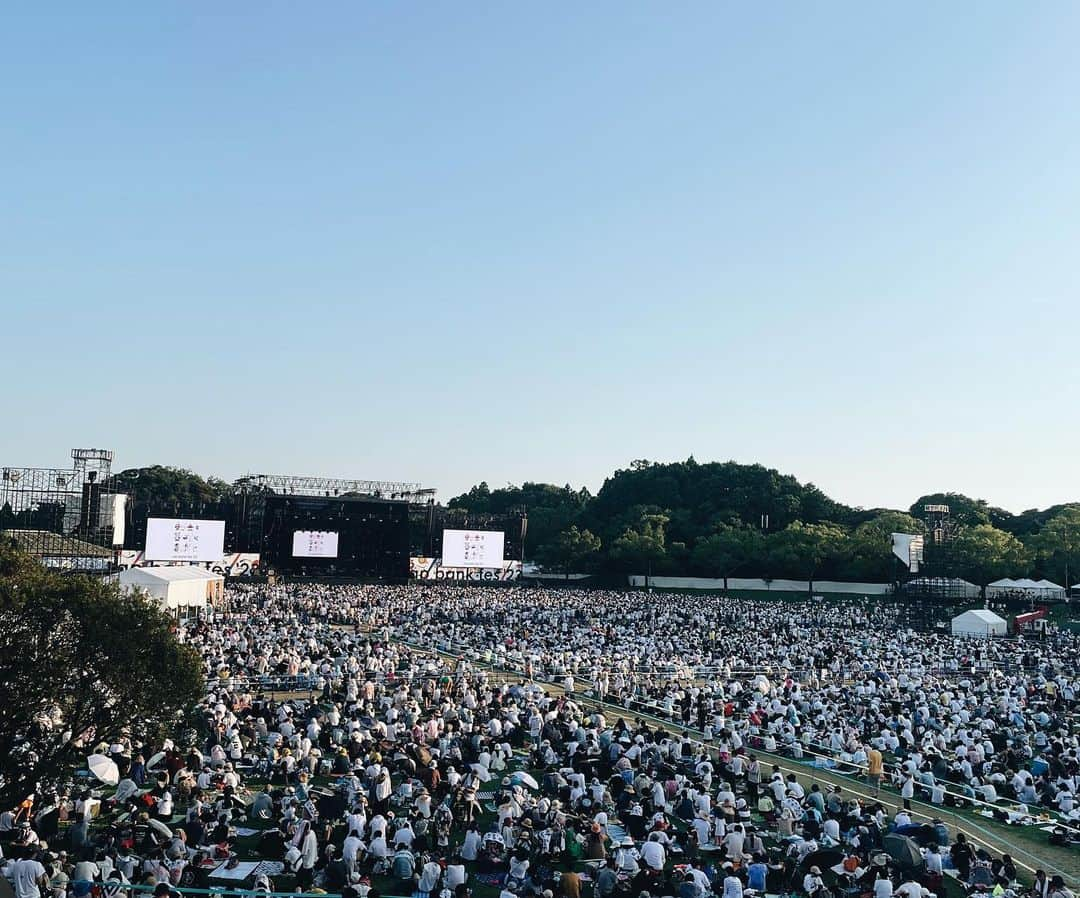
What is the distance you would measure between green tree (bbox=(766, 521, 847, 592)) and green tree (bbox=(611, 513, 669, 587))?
7.96 meters

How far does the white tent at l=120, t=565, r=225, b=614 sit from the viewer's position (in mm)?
33969

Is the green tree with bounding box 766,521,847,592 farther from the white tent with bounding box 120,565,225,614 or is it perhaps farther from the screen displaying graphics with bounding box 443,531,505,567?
the white tent with bounding box 120,565,225,614

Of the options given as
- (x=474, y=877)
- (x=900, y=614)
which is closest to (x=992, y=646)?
(x=900, y=614)

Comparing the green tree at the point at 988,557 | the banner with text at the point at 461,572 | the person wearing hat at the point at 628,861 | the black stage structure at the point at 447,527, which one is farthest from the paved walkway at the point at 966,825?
the banner with text at the point at 461,572

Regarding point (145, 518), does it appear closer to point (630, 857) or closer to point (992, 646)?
point (992, 646)

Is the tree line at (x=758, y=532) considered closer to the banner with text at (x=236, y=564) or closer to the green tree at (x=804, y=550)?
the green tree at (x=804, y=550)

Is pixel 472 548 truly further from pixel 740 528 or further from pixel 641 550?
pixel 740 528

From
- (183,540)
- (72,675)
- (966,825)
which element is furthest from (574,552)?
(72,675)

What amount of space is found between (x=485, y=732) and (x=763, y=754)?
5567 mm

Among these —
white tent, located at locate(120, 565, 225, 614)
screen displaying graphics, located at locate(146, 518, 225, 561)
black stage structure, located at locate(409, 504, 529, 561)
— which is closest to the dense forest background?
screen displaying graphics, located at locate(146, 518, 225, 561)

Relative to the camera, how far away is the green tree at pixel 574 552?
242ft

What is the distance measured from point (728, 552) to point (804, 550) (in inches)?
216

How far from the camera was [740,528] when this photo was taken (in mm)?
75125

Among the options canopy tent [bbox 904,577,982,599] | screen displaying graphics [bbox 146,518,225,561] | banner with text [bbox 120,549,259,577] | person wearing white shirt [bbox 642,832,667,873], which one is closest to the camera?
person wearing white shirt [bbox 642,832,667,873]
